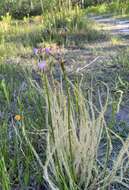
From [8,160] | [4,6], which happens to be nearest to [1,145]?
[8,160]

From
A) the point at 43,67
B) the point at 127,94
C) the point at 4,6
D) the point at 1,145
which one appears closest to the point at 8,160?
the point at 1,145

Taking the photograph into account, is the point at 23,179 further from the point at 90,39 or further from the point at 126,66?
the point at 90,39

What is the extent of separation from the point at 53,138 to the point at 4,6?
8.62 meters

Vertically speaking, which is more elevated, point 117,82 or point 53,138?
point 53,138

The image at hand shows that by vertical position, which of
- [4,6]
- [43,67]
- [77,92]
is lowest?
[4,6]

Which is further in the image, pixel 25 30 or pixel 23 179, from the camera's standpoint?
pixel 25 30

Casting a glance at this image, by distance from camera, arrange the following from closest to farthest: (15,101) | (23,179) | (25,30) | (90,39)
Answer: (23,179), (15,101), (90,39), (25,30)

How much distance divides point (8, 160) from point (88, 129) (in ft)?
1.82

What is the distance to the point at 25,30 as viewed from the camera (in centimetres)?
654

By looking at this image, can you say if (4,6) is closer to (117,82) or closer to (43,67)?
(117,82)

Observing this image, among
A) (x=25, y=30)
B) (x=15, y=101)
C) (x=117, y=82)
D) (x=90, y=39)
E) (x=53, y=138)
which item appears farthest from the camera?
(x=25, y=30)

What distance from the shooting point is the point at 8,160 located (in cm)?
254

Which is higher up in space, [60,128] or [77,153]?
[60,128]

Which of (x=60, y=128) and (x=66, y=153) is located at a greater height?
(x=60, y=128)
